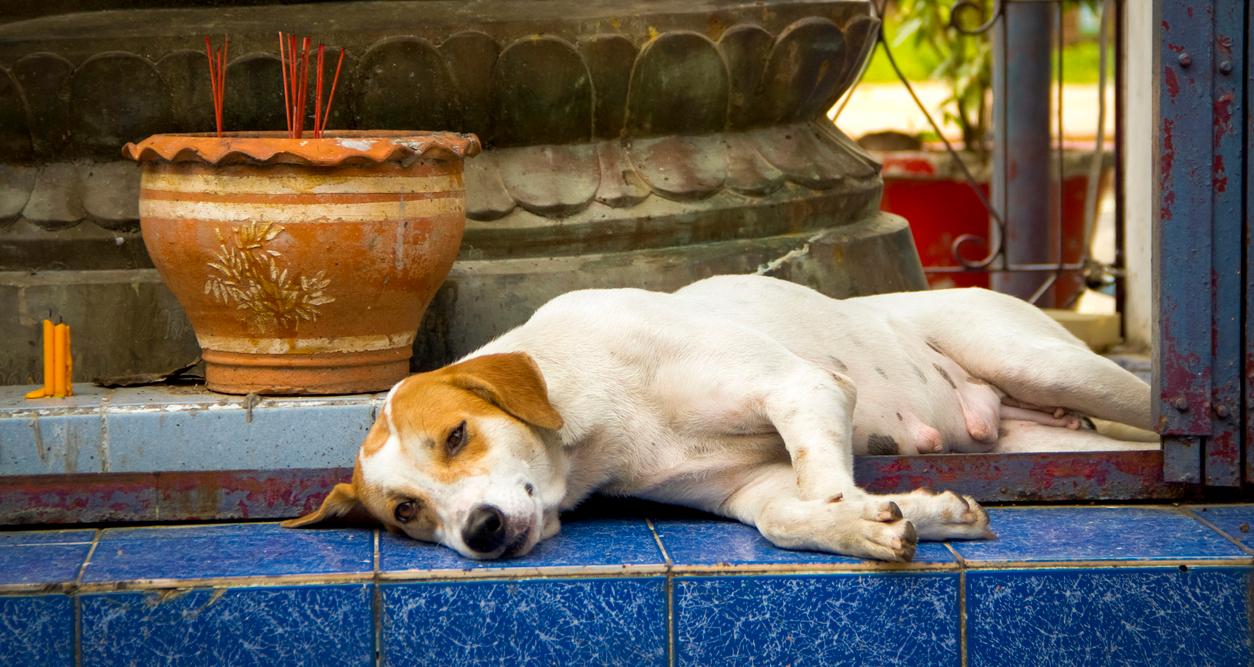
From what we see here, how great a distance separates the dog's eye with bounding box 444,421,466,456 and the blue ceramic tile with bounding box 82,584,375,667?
33 cm

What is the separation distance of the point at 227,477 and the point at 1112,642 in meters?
1.96

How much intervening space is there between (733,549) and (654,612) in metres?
0.24

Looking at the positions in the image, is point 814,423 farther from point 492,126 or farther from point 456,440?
point 492,126

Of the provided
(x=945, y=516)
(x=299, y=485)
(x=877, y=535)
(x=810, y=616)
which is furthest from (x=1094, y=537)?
(x=299, y=485)

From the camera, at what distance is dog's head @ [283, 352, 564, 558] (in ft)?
10.3

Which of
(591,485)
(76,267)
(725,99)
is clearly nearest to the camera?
(591,485)

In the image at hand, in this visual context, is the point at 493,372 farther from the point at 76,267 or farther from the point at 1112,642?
the point at 76,267

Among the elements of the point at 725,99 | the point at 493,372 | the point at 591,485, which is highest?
the point at 725,99

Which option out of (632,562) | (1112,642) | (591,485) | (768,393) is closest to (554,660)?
(632,562)

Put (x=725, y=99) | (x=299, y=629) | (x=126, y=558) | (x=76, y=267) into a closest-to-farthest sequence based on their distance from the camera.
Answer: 1. (x=299, y=629)
2. (x=126, y=558)
3. (x=76, y=267)
4. (x=725, y=99)

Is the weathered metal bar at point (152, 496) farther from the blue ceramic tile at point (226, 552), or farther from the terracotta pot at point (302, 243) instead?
the terracotta pot at point (302, 243)

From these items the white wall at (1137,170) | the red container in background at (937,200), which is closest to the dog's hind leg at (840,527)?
the white wall at (1137,170)

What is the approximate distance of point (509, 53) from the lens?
4391 mm

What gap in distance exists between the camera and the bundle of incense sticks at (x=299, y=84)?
149 inches
